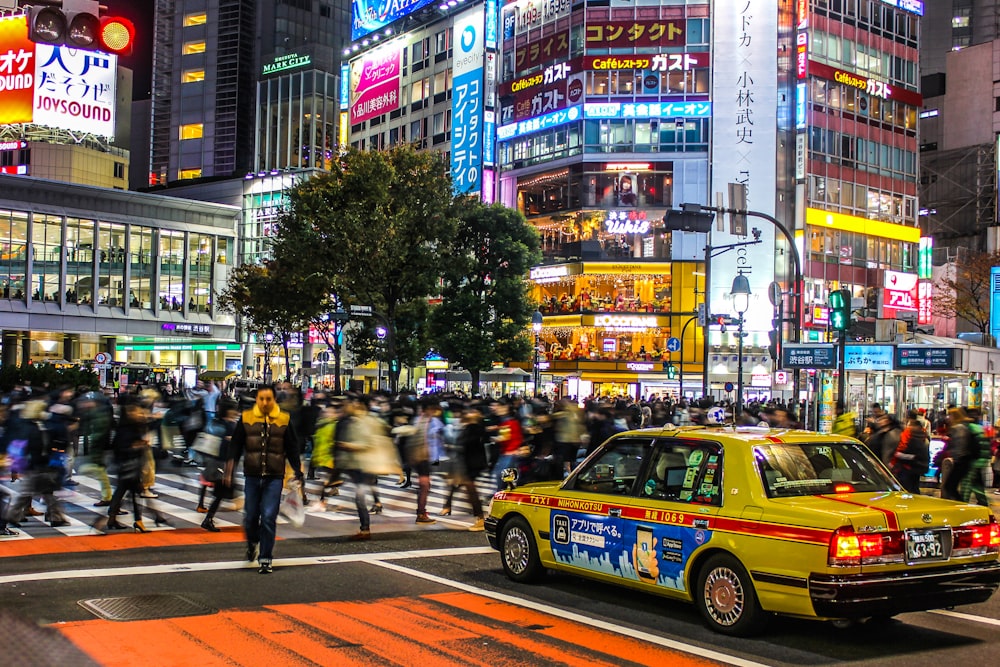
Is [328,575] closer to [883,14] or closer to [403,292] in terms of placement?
[403,292]

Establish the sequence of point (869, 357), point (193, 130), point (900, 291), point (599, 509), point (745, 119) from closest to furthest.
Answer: point (599, 509)
point (869, 357)
point (745, 119)
point (900, 291)
point (193, 130)

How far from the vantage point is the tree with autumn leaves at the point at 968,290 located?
183 feet

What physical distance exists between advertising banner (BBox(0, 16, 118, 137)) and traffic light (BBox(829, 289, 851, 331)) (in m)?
56.0

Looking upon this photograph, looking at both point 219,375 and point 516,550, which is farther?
point 219,375

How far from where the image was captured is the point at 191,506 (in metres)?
15.3

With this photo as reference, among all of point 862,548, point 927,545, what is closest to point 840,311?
point 927,545

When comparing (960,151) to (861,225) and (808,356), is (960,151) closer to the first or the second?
(861,225)

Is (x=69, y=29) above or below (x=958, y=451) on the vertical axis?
above

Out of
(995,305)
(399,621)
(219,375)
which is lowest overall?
(399,621)

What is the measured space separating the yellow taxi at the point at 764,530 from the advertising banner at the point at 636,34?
176 ft

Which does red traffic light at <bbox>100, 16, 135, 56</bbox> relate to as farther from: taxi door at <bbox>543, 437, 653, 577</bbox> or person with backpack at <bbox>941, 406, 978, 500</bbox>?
taxi door at <bbox>543, 437, 653, 577</bbox>

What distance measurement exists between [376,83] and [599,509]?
81.6 metres

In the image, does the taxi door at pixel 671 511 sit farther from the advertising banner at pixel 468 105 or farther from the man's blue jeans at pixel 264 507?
the advertising banner at pixel 468 105

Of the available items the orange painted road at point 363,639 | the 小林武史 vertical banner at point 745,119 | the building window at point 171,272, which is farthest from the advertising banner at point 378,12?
the orange painted road at point 363,639
